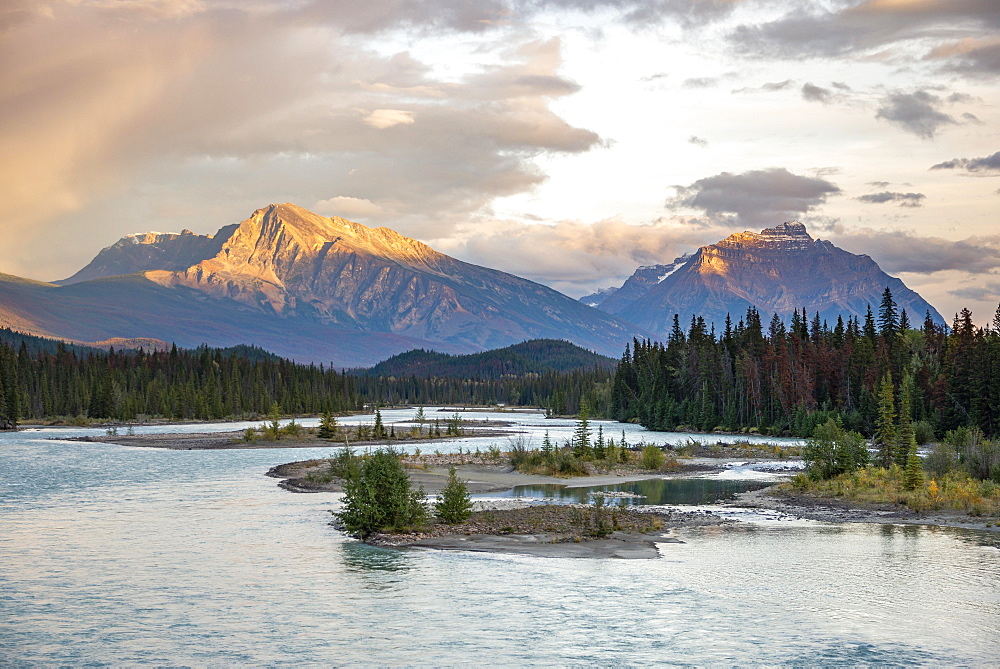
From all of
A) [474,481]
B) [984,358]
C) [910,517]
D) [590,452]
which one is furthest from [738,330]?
A: [910,517]

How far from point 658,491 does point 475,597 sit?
3122cm

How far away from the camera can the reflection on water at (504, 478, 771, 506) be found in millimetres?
50719

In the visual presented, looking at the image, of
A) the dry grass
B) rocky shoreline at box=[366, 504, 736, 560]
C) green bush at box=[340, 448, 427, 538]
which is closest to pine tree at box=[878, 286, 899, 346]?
the dry grass

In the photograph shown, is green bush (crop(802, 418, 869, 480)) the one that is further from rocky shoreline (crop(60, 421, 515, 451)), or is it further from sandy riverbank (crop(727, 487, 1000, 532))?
rocky shoreline (crop(60, 421, 515, 451))

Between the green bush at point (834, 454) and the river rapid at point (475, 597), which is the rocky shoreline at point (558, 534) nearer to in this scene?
the river rapid at point (475, 597)

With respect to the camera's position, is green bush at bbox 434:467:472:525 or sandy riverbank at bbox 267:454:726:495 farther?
sandy riverbank at bbox 267:454:726:495

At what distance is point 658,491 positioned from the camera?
55.9 meters

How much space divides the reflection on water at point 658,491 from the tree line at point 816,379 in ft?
45.6

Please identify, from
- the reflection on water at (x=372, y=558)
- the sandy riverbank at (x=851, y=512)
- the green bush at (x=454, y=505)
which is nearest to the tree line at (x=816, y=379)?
the sandy riverbank at (x=851, y=512)

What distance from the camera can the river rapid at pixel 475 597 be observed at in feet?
69.9

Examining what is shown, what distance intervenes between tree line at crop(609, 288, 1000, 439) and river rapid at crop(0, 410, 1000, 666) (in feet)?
113

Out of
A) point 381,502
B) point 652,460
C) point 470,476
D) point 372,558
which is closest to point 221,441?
point 470,476

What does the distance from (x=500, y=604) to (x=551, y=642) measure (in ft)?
13.1

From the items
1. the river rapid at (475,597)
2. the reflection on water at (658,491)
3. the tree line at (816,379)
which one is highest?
the tree line at (816,379)
